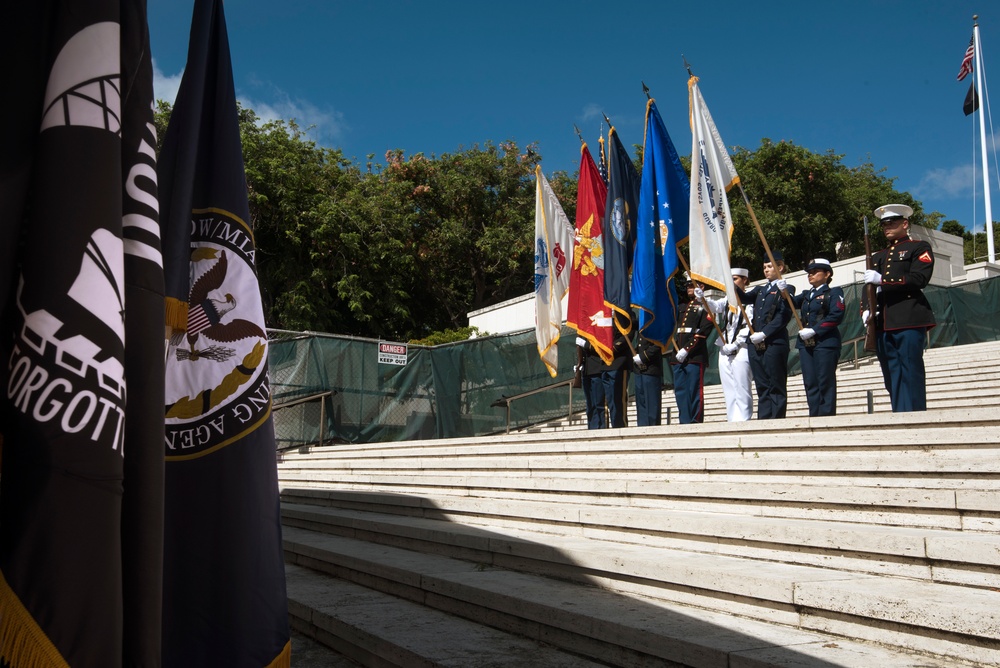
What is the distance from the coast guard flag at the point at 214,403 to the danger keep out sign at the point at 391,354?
1171cm

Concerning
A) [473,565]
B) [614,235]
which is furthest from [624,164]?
[473,565]

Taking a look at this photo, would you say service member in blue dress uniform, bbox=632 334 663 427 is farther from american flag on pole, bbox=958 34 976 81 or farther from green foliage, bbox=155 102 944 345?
american flag on pole, bbox=958 34 976 81

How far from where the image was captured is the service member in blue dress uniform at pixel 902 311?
266 inches

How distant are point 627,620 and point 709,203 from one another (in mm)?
5789

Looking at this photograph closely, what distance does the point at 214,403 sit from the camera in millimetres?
2375

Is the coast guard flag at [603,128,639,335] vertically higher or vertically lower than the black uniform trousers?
higher

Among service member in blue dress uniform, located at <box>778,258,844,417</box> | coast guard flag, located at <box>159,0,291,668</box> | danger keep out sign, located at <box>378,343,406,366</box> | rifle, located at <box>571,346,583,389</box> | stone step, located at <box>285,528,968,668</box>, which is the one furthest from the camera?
danger keep out sign, located at <box>378,343,406,366</box>

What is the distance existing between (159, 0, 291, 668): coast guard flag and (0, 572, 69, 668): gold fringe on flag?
754 millimetres

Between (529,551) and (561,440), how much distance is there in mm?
3388

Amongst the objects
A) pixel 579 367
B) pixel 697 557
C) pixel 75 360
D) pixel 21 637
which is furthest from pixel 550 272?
pixel 21 637

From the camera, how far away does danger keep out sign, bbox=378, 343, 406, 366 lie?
46.6 feet

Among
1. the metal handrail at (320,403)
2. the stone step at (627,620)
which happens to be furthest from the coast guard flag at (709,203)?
the metal handrail at (320,403)

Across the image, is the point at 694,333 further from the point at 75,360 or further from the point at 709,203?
the point at 75,360

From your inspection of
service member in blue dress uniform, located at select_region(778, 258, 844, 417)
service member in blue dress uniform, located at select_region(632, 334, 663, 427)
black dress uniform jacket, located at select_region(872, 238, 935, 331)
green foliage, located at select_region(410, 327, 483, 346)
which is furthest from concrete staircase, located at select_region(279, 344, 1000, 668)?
green foliage, located at select_region(410, 327, 483, 346)
